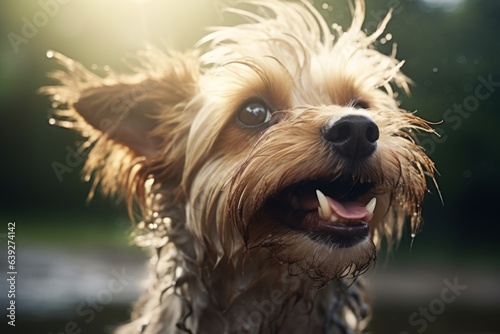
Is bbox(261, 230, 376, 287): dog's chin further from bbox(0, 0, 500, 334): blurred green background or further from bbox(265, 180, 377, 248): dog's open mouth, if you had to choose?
bbox(0, 0, 500, 334): blurred green background

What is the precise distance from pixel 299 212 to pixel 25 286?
742cm

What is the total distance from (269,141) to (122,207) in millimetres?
8145

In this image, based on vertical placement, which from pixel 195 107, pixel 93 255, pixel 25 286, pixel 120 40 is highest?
pixel 195 107

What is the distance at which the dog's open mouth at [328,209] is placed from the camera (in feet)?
11.5

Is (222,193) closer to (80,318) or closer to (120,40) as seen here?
(80,318)

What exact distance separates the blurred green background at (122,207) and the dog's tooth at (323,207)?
6.93 m

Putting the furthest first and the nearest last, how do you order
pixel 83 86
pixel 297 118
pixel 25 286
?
pixel 25 286
pixel 83 86
pixel 297 118

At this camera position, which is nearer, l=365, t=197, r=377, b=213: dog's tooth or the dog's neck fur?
l=365, t=197, r=377, b=213: dog's tooth

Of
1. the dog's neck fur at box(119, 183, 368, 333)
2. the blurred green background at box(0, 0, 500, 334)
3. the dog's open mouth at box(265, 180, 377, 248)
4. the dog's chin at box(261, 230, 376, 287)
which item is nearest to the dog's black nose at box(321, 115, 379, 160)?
the dog's open mouth at box(265, 180, 377, 248)

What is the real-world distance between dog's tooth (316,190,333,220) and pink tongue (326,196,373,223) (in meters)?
0.03

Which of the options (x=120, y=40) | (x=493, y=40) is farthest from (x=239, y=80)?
(x=493, y=40)

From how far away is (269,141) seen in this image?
11.6ft

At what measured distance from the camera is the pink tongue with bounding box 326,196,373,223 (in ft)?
11.5

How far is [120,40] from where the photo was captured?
1071 cm
